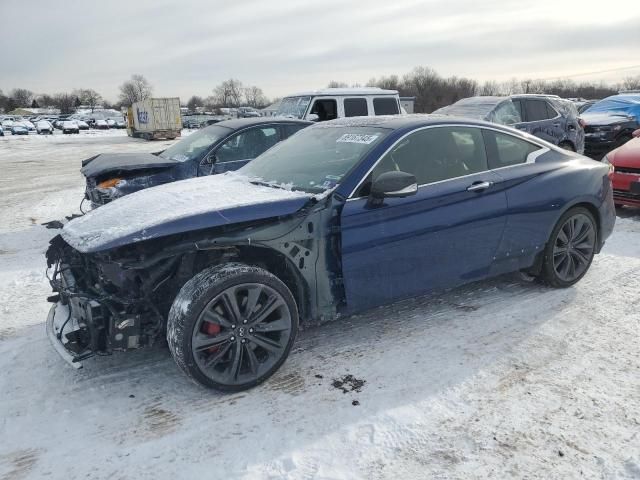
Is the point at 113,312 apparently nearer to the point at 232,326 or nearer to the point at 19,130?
the point at 232,326

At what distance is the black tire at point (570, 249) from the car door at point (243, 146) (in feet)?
13.4

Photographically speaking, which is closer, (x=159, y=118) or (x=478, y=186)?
(x=478, y=186)

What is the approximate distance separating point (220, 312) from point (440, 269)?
1.66 metres

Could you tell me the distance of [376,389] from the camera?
319 centimetres

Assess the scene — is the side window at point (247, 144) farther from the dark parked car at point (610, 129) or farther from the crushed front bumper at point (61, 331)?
the dark parked car at point (610, 129)

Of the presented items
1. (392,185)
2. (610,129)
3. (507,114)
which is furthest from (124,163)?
(610,129)

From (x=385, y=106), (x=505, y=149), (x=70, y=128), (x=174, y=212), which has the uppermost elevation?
(x=70, y=128)

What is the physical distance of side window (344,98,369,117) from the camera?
36.5 ft

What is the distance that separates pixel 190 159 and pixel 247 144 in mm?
827

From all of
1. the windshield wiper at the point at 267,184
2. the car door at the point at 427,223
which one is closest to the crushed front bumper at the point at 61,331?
the windshield wiper at the point at 267,184

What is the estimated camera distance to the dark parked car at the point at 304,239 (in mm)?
3047

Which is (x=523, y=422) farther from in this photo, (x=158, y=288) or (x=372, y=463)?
(x=158, y=288)

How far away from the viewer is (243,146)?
727cm

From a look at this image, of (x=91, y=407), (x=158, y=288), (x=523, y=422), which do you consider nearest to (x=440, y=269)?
(x=523, y=422)
